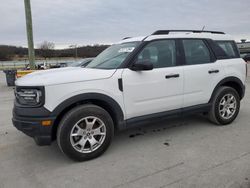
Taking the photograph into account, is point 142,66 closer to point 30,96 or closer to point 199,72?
point 199,72

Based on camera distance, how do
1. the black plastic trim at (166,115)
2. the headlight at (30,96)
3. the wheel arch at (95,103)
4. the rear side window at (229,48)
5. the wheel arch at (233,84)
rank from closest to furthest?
the headlight at (30,96) < the wheel arch at (95,103) < the black plastic trim at (166,115) < the wheel arch at (233,84) < the rear side window at (229,48)

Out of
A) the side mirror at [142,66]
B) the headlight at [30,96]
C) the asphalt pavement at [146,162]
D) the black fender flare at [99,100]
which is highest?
the side mirror at [142,66]

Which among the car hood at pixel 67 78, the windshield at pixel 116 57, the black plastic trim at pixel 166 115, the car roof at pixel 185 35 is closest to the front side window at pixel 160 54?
the car roof at pixel 185 35

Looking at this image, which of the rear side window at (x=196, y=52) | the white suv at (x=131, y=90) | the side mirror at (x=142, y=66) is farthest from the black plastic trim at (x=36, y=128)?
the rear side window at (x=196, y=52)

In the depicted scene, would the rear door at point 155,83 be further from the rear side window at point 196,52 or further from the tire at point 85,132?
the tire at point 85,132

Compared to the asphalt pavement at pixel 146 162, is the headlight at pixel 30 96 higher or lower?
higher

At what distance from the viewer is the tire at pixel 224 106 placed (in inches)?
169

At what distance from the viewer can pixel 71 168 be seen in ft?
9.78

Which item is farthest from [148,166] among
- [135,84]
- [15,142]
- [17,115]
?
[15,142]

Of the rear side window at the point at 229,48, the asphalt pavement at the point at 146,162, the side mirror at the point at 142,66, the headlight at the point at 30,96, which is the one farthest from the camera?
the rear side window at the point at 229,48

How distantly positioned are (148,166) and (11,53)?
6505 centimetres

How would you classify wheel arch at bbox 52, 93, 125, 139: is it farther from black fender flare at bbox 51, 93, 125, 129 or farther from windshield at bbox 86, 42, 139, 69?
windshield at bbox 86, 42, 139, 69

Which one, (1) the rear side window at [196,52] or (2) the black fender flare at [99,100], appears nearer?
(2) the black fender flare at [99,100]

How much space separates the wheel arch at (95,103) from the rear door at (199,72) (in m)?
1.33
